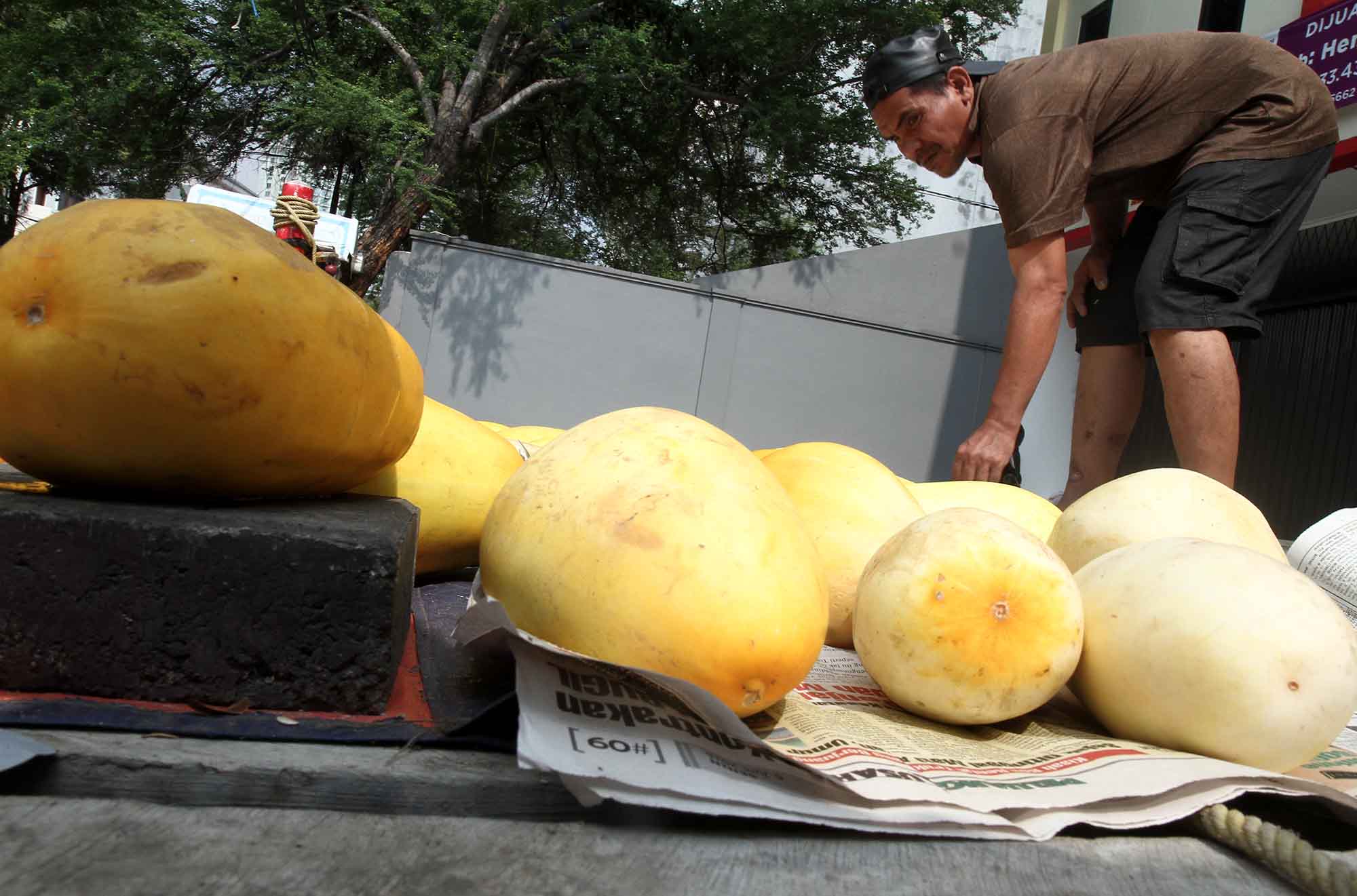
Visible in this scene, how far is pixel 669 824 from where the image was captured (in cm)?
81

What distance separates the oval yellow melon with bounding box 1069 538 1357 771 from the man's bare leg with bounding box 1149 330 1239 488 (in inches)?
53.7

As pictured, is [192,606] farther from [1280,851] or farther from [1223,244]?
[1223,244]

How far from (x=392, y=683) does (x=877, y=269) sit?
9.53 m

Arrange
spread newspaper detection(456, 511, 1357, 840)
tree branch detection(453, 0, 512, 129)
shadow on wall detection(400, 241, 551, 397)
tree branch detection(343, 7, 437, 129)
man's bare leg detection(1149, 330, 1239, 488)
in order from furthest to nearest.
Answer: shadow on wall detection(400, 241, 551, 397)
tree branch detection(453, 0, 512, 129)
tree branch detection(343, 7, 437, 129)
man's bare leg detection(1149, 330, 1239, 488)
spread newspaper detection(456, 511, 1357, 840)

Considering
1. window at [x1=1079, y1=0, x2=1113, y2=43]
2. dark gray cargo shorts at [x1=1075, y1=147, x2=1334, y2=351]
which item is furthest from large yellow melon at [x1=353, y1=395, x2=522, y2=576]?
window at [x1=1079, y1=0, x2=1113, y2=43]

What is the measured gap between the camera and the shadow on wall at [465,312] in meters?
8.95

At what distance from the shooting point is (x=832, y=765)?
0.92m

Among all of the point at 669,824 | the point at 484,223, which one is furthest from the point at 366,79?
the point at 669,824

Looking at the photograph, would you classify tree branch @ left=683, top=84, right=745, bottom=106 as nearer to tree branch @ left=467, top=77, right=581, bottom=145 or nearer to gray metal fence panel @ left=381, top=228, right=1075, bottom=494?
tree branch @ left=467, top=77, right=581, bottom=145

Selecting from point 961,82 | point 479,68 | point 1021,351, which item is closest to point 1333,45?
point 961,82

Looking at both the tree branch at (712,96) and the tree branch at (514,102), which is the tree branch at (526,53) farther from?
the tree branch at (712,96)

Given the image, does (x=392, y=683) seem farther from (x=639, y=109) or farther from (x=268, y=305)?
(x=639, y=109)

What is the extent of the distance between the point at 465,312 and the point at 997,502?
7789 millimetres

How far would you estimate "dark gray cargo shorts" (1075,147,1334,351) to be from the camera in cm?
238
